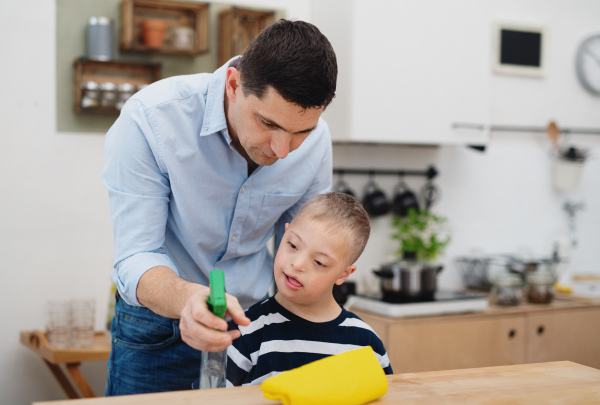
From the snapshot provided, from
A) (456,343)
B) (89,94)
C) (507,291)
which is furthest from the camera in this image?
(507,291)

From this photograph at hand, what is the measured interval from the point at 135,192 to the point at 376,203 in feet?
7.30

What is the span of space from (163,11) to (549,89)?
2.41m

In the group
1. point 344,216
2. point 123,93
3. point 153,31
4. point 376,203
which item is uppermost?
point 153,31

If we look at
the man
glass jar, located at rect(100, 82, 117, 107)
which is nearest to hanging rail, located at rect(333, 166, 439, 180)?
glass jar, located at rect(100, 82, 117, 107)

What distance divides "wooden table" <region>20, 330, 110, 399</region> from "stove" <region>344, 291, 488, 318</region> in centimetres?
119

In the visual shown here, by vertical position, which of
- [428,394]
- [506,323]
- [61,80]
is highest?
[61,80]

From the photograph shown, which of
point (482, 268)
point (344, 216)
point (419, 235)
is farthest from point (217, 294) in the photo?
point (482, 268)

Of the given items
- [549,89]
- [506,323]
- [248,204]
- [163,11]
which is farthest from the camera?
[549,89]

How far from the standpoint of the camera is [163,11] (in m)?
3.03

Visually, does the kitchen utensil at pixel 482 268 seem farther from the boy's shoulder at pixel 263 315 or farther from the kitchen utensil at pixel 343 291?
the boy's shoulder at pixel 263 315

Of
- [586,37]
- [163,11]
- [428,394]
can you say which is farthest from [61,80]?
[586,37]

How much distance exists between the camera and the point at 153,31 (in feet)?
9.58

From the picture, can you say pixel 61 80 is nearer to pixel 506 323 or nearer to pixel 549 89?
pixel 506 323

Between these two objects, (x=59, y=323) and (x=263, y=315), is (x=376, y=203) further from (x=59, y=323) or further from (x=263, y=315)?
(x=263, y=315)
